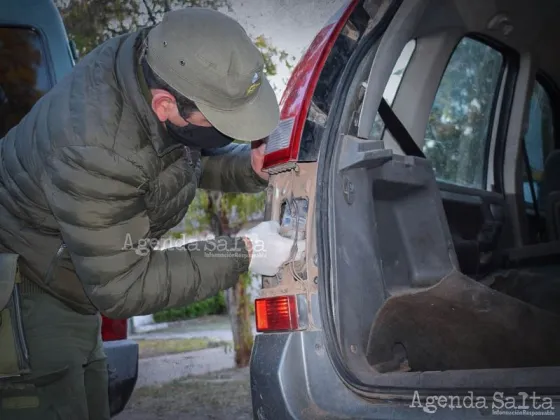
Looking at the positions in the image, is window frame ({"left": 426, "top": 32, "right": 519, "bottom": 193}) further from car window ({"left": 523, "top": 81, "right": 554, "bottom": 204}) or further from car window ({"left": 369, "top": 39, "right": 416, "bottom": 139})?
car window ({"left": 369, "top": 39, "right": 416, "bottom": 139})

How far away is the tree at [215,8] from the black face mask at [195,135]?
390cm

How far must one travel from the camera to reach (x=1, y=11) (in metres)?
3.77

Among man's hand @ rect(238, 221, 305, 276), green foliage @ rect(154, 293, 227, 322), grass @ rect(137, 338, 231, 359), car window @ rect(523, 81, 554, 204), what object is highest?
car window @ rect(523, 81, 554, 204)

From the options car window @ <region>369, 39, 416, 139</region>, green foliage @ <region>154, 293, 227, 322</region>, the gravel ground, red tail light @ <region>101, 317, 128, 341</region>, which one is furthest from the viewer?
green foliage @ <region>154, 293, 227, 322</region>

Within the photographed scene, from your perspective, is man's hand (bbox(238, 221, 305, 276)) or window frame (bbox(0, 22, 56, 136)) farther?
window frame (bbox(0, 22, 56, 136))

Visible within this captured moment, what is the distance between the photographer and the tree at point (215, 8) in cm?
675

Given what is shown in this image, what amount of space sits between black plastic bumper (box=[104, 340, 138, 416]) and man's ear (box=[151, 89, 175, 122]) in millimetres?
1548

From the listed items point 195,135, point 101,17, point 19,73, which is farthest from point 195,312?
point 195,135

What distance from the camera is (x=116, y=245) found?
2111 millimetres

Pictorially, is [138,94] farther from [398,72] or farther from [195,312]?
[195,312]

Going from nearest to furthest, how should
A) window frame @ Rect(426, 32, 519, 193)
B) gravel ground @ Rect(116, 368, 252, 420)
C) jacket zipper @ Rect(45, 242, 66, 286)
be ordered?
jacket zipper @ Rect(45, 242, 66, 286)
window frame @ Rect(426, 32, 519, 193)
gravel ground @ Rect(116, 368, 252, 420)

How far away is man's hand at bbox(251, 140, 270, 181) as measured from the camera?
8.96ft

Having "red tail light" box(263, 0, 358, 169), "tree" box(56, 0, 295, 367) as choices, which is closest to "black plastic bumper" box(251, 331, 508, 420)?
"red tail light" box(263, 0, 358, 169)

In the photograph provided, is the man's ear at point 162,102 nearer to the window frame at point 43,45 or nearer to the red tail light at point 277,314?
the red tail light at point 277,314
